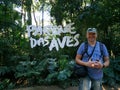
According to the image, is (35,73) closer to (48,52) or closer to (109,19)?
(48,52)

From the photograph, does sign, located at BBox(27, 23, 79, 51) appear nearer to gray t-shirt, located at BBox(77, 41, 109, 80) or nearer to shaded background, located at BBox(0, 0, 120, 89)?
shaded background, located at BBox(0, 0, 120, 89)

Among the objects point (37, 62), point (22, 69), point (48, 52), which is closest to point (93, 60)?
point (22, 69)

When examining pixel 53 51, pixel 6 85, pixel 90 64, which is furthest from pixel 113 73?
pixel 90 64

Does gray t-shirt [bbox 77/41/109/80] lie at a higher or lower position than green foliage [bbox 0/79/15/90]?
higher

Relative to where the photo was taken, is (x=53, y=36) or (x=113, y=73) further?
(x=53, y=36)

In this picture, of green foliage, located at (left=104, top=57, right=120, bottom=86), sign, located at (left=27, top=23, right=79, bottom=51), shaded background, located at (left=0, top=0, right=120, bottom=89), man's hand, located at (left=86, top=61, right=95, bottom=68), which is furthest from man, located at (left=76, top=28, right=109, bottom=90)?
sign, located at (left=27, top=23, right=79, bottom=51)

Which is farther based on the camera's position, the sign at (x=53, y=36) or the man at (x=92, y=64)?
the sign at (x=53, y=36)

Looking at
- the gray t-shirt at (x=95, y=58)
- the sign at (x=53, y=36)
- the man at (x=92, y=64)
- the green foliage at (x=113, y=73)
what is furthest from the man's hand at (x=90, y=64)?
the sign at (x=53, y=36)

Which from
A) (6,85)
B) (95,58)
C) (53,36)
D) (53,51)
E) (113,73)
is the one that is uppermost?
(95,58)

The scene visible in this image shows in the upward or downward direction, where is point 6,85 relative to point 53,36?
downward

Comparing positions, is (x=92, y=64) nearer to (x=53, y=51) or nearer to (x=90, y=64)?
(x=90, y=64)

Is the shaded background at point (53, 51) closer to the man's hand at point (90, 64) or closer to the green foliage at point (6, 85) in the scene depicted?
the green foliage at point (6, 85)

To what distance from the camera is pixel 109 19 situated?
903 cm

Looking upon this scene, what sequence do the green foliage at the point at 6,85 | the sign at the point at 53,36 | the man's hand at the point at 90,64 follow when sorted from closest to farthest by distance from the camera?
the man's hand at the point at 90,64
the green foliage at the point at 6,85
the sign at the point at 53,36
